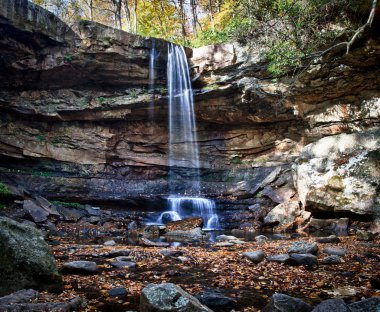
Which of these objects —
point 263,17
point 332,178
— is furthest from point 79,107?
point 332,178

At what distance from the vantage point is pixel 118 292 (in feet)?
12.0

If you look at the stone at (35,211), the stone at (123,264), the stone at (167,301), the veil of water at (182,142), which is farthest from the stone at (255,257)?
the stone at (35,211)

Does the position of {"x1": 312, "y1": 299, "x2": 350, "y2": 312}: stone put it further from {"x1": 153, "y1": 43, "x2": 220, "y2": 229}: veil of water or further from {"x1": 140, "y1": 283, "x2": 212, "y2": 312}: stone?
{"x1": 153, "y1": 43, "x2": 220, "y2": 229}: veil of water

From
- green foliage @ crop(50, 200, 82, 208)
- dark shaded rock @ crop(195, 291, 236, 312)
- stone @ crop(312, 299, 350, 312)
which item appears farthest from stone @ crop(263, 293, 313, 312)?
green foliage @ crop(50, 200, 82, 208)

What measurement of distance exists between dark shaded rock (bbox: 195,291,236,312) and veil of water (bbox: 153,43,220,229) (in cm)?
944

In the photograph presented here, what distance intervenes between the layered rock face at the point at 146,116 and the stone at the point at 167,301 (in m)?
9.39

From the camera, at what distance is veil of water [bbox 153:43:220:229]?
45.3 feet

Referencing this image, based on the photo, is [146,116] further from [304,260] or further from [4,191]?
[304,260]

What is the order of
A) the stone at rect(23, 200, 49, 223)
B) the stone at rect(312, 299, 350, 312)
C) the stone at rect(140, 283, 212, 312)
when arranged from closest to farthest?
the stone at rect(312, 299, 350, 312), the stone at rect(140, 283, 212, 312), the stone at rect(23, 200, 49, 223)

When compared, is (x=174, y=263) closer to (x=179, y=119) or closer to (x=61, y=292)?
(x=61, y=292)

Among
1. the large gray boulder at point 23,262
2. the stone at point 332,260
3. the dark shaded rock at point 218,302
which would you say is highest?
the large gray boulder at point 23,262

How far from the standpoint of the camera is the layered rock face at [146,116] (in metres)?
13.2

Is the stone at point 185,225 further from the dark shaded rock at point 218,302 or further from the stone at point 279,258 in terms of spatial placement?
the dark shaded rock at point 218,302

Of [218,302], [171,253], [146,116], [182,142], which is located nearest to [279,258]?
[171,253]
